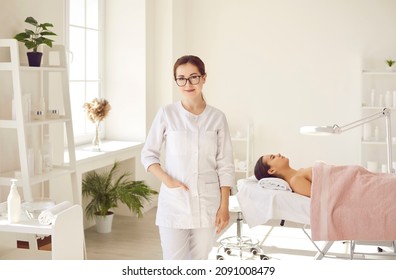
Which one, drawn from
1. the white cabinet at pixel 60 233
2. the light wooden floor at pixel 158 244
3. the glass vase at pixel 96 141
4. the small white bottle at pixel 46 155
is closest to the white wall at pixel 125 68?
the glass vase at pixel 96 141

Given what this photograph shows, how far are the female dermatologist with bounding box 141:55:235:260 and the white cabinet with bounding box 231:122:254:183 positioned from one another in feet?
10.8

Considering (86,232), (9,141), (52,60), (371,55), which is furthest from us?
(371,55)

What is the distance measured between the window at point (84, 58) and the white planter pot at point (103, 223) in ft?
2.63

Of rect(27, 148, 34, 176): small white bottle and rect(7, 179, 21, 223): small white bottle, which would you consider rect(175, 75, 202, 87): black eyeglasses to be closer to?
rect(7, 179, 21, 223): small white bottle

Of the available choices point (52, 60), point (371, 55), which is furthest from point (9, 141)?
point (371, 55)

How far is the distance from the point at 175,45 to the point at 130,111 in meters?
0.83

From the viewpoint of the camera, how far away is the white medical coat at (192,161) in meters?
2.66

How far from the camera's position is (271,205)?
3.70 m

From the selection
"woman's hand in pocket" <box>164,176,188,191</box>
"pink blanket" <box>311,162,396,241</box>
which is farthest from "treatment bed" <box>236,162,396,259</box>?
"woman's hand in pocket" <box>164,176,188,191</box>

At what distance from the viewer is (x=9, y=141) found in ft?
12.7

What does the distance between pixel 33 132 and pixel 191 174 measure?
1863 mm

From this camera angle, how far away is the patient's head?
155 inches

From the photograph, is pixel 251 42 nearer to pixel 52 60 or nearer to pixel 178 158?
pixel 52 60

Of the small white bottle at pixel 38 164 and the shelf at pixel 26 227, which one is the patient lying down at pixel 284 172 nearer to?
the small white bottle at pixel 38 164
